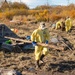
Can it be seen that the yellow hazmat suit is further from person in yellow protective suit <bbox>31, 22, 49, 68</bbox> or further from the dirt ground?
the dirt ground

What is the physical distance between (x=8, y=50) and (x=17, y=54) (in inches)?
19.4

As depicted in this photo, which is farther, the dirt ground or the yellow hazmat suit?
the yellow hazmat suit

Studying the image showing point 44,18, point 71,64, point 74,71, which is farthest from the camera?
point 44,18

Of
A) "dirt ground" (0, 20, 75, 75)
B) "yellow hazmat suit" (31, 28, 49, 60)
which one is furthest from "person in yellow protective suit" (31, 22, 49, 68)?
"dirt ground" (0, 20, 75, 75)

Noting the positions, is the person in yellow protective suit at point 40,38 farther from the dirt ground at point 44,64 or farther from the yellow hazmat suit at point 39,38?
the dirt ground at point 44,64

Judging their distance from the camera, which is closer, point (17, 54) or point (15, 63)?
point (15, 63)

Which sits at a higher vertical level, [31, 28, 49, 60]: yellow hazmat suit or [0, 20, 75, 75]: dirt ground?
[31, 28, 49, 60]: yellow hazmat suit

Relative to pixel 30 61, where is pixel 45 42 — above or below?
above

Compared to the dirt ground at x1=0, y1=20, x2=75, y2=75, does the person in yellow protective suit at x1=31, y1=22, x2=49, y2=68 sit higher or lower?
higher

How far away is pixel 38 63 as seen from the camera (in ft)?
39.0

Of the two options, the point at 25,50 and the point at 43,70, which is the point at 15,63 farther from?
the point at 25,50

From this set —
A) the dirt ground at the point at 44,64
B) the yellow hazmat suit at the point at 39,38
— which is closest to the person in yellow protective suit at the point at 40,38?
the yellow hazmat suit at the point at 39,38

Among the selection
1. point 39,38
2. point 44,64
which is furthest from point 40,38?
point 44,64

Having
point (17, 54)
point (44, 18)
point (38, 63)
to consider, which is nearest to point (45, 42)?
point (38, 63)
